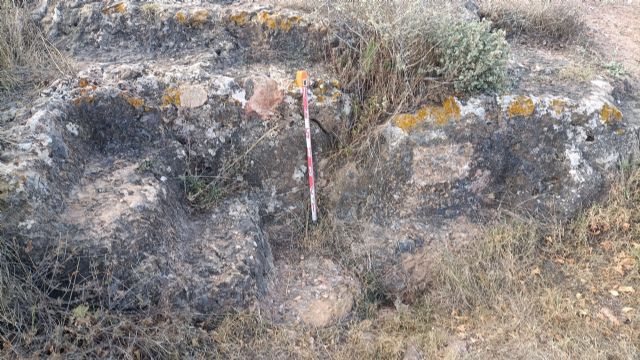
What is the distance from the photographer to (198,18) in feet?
14.8

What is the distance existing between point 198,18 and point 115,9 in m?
0.76

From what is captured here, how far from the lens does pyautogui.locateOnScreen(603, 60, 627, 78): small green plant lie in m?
5.09

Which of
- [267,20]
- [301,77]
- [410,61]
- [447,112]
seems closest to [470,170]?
[447,112]

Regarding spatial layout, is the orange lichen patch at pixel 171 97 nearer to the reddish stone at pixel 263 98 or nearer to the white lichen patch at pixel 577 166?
the reddish stone at pixel 263 98

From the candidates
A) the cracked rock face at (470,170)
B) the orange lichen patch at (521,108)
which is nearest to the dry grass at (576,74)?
the cracked rock face at (470,170)

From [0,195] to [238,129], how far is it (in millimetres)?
1697

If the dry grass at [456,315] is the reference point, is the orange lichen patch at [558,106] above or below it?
above

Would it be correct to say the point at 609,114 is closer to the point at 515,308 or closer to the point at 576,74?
the point at 576,74

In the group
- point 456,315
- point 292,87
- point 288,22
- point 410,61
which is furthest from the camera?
point 288,22

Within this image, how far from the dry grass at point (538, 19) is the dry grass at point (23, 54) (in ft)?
14.6

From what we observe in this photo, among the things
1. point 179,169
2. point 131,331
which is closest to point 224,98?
point 179,169

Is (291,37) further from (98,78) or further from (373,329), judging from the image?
(373,329)

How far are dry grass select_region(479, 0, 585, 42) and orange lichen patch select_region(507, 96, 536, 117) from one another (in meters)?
1.99

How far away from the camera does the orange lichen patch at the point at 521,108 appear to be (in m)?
4.21
